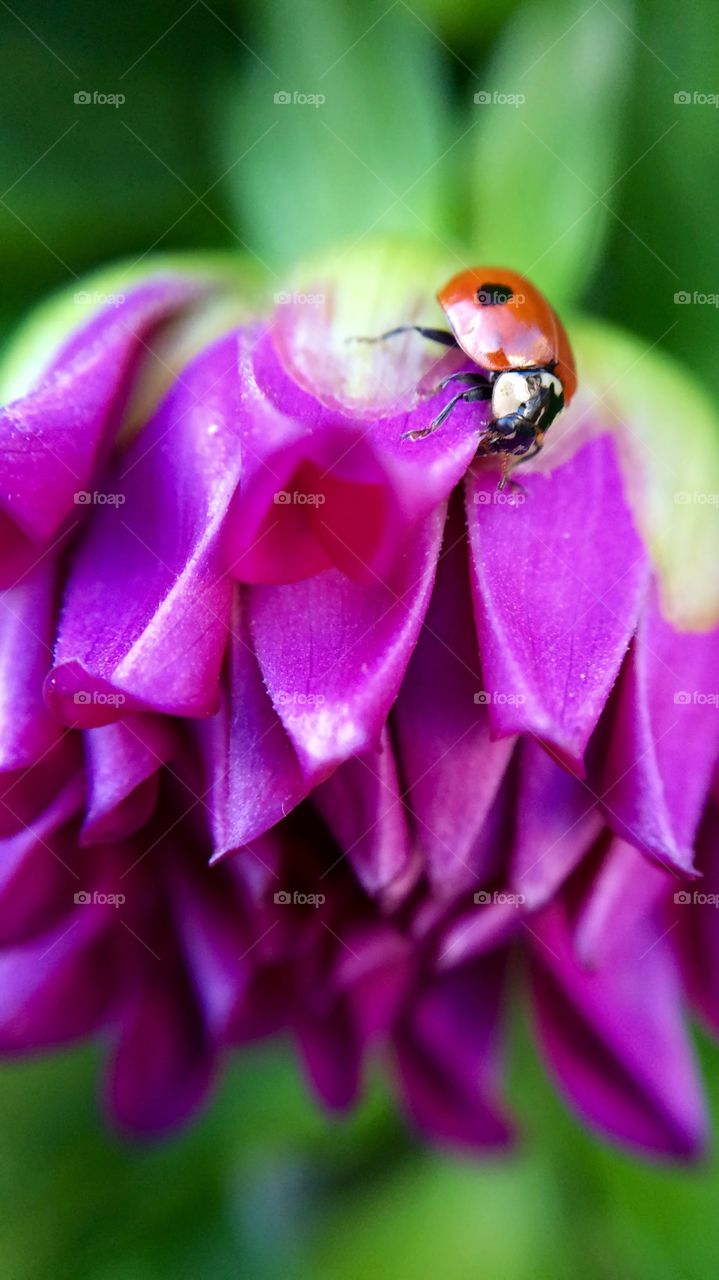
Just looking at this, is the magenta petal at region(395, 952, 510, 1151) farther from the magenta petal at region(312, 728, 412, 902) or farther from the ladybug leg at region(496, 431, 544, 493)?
the ladybug leg at region(496, 431, 544, 493)

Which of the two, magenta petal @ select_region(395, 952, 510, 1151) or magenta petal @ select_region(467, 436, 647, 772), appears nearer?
magenta petal @ select_region(467, 436, 647, 772)

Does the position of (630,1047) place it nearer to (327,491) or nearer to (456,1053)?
(456,1053)

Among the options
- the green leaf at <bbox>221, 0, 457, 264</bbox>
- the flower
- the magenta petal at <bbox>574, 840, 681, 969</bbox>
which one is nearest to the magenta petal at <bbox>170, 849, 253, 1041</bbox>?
the flower

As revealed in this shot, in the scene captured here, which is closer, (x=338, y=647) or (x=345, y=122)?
(x=338, y=647)

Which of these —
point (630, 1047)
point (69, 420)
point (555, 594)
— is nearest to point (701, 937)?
point (630, 1047)

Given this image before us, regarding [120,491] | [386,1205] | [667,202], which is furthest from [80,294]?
[386,1205]

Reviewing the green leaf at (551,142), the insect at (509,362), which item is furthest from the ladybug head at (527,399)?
the green leaf at (551,142)
